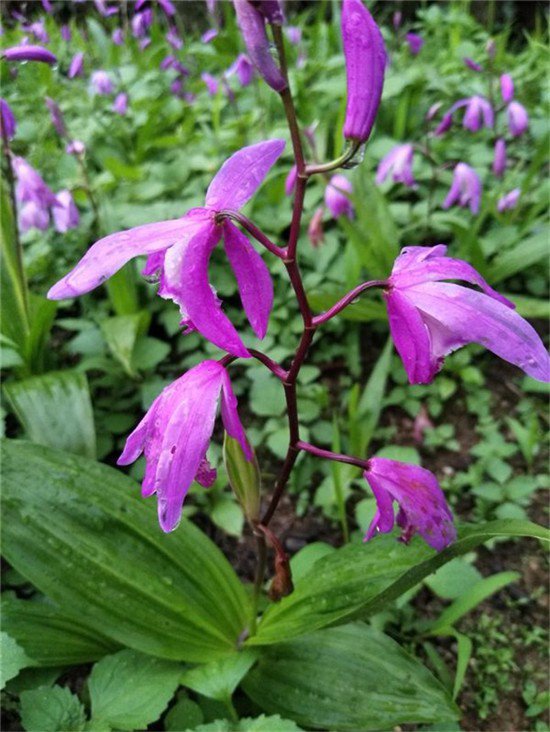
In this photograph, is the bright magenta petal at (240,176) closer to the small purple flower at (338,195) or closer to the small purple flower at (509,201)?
the small purple flower at (338,195)

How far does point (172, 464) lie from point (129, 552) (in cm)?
54

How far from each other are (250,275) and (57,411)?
42.1 inches

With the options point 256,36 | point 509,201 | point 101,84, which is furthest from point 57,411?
point 101,84

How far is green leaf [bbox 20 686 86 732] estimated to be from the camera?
3.55ft

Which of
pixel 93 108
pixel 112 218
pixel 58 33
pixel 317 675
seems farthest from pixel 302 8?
pixel 317 675

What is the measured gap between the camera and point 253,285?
3.06ft

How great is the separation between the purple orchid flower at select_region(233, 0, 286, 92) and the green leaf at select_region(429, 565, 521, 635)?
1.09m

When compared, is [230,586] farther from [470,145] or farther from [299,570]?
[470,145]

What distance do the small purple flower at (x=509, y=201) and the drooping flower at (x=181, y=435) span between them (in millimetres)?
2139

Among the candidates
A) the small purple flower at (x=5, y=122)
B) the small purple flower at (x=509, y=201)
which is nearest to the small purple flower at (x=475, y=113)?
the small purple flower at (x=509, y=201)

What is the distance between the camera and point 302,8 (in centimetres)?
676

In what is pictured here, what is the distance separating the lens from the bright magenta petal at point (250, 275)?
0.90 metres

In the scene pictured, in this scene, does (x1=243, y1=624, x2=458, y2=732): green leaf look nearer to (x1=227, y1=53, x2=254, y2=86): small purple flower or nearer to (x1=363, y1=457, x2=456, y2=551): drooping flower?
(x1=363, y1=457, x2=456, y2=551): drooping flower

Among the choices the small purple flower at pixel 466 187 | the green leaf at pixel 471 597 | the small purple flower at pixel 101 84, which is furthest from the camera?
the small purple flower at pixel 101 84
